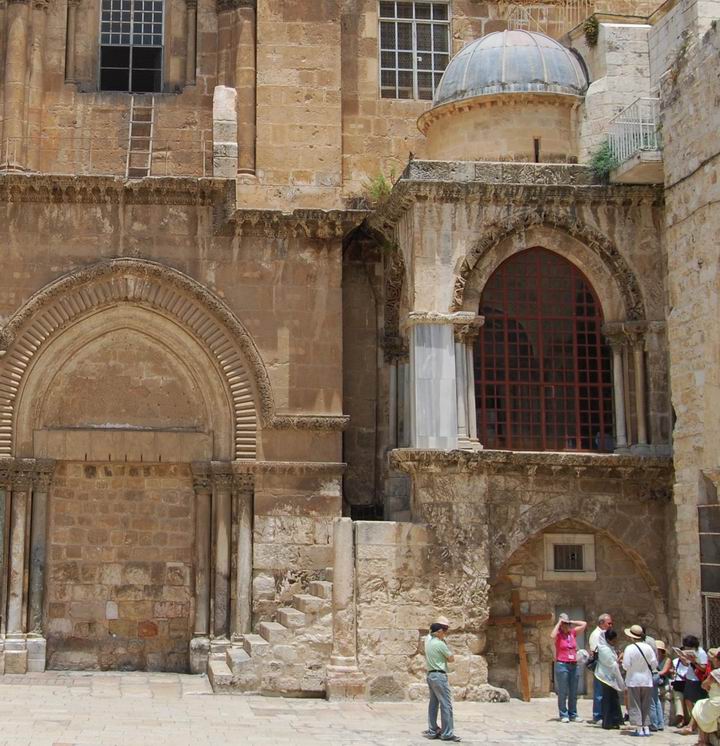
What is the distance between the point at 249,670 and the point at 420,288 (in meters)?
5.94

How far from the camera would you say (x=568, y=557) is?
62.7 feet

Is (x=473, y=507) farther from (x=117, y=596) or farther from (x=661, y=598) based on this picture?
(x=117, y=596)

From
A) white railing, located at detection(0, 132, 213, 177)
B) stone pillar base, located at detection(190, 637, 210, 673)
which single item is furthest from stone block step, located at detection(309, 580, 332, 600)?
white railing, located at detection(0, 132, 213, 177)

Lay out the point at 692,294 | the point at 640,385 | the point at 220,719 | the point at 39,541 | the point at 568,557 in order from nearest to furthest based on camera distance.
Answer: the point at 220,719 → the point at 692,294 → the point at 568,557 → the point at 640,385 → the point at 39,541

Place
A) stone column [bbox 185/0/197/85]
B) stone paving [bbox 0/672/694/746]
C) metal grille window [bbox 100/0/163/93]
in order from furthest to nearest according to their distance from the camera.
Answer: metal grille window [bbox 100/0/163/93]
stone column [bbox 185/0/197/85]
stone paving [bbox 0/672/694/746]

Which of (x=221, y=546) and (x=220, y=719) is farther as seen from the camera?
(x=221, y=546)

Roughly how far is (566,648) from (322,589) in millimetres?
3768

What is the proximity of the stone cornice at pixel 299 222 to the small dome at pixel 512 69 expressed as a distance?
2445mm

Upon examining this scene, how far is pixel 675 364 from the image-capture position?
18484mm

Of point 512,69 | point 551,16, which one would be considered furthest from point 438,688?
point 551,16

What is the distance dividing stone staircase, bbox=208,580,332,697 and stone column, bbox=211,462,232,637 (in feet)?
5.32

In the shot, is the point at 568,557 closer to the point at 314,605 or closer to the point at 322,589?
the point at 322,589

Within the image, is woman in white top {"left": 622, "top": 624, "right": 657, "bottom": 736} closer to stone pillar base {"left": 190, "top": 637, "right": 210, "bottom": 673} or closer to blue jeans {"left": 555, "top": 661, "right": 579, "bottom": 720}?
blue jeans {"left": 555, "top": 661, "right": 579, "bottom": 720}

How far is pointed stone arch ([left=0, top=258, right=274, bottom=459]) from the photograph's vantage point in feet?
65.1
